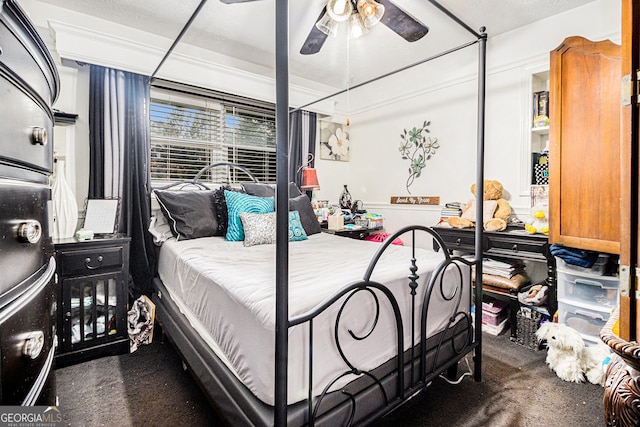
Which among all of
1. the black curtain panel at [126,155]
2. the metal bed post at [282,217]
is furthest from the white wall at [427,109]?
the metal bed post at [282,217]

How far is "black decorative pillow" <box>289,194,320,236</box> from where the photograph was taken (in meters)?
2.85

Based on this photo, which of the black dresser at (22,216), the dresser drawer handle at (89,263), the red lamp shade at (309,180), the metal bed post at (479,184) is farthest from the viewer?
the red lamp shade at (309,180)

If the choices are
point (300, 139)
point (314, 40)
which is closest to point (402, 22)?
point (314, 40)

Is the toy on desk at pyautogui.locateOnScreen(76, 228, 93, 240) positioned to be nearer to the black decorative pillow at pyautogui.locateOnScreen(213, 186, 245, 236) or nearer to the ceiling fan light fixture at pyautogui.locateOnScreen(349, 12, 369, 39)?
the black decorative pillow at pyautogui.locateOnScreen(213, 186, 245, 236)

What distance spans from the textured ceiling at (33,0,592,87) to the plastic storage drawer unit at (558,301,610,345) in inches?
86.5

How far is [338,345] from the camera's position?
1087mm

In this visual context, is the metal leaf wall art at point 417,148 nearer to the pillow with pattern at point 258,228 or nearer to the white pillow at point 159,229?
the pillow with pattern at point 258,228

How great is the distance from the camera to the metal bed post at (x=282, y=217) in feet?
3.00

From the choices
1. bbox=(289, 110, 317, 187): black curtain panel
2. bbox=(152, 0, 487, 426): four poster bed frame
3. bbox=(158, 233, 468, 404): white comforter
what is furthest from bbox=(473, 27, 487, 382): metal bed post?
bbox=(289, 110, 317, 187): black curtain panel

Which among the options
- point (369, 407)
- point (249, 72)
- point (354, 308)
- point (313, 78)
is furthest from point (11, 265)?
point (313, 78)

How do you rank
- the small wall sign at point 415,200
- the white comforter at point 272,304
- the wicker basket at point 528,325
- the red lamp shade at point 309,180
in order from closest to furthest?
the white comforter at point 272,304
the wicker basket at point 528,325
the small wall sign at point 415,200
the red lamp shade at point 309,180

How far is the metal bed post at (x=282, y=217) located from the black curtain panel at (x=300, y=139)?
8.93ft

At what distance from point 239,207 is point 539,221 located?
7.31 ft

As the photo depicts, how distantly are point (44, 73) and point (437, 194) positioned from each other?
10.3 ft
